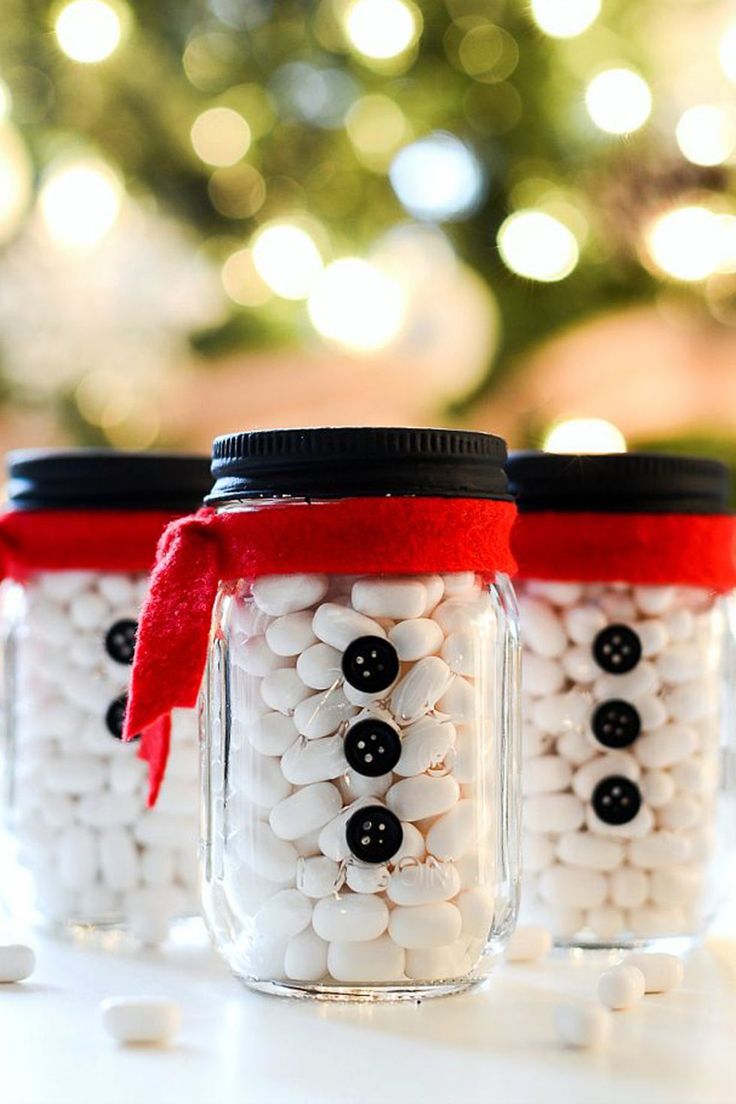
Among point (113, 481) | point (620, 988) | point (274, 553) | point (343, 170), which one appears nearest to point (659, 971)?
point (620, 988)

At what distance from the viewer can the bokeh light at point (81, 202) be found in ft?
4.56

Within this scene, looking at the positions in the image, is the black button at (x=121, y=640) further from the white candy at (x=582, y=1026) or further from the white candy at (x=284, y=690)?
the white candy at (x=582, y=1026)

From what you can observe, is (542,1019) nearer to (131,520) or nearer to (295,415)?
(131,520)

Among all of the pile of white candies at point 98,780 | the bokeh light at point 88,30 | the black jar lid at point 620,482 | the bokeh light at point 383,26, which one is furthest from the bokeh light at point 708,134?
the pile of white candies at point 98,780

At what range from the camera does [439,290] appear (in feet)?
4.62

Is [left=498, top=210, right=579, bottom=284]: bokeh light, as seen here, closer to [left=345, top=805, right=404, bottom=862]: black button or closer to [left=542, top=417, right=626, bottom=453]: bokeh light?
[left=542, top=417, right=626, bottom=453]: bokeh light

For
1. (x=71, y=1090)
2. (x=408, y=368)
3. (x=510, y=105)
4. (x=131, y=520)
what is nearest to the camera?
(x=71, y=1090)

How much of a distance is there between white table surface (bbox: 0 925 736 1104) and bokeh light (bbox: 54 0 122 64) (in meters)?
0.84

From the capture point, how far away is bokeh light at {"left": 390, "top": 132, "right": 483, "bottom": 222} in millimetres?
1360

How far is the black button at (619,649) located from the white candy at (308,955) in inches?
8.1

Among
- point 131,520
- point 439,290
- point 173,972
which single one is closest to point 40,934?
point 173,972

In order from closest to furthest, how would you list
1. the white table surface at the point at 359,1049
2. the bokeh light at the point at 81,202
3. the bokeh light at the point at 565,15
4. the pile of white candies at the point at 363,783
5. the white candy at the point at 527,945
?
the white table surface at the point at 359,1049 → the pile of white candies at the point at 363,783 → the white candy at the point at 527,945 → the bokeh light at the point at 565,15 → the bokeh light at the point at 81,202

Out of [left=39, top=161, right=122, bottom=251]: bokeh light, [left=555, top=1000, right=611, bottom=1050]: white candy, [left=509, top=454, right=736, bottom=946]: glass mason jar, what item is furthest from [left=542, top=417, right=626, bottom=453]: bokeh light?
[left=555, top=1000, right=611, bottom=1050]: white candy

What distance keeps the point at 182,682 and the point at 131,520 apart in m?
0.16
